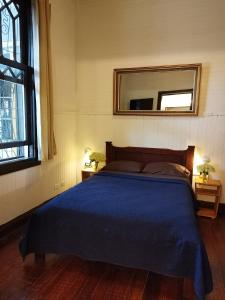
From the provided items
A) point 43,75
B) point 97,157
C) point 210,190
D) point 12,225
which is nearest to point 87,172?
point 97,157

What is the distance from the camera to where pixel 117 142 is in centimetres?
377

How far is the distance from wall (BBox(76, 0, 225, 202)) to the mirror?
0.11m

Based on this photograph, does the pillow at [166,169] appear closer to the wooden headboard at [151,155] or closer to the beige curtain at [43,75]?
the wooden headboard at [151,155]

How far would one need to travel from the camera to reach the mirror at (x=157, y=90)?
10.9 ft

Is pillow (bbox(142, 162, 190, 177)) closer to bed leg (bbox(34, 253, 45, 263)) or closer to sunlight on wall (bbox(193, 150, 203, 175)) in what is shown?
sunlight on wall (bbox(193, 150, 203, 175))

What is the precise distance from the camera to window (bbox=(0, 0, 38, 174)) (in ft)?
8.29

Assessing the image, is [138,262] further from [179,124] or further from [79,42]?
[79,42]

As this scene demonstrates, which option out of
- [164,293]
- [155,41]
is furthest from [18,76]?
[164,293]

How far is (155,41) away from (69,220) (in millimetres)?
2835

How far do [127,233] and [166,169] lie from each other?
1588 millimetres

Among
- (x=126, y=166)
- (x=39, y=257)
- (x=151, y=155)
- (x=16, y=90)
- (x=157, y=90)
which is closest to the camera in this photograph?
(x=39, y=257)

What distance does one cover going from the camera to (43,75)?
2.80m

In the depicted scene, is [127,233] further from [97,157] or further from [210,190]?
[97,157]

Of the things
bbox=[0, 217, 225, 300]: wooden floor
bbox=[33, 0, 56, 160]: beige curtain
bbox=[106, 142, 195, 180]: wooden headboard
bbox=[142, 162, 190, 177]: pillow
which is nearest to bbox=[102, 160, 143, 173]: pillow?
bbox=[142, 162, 190, 177]: pillow
